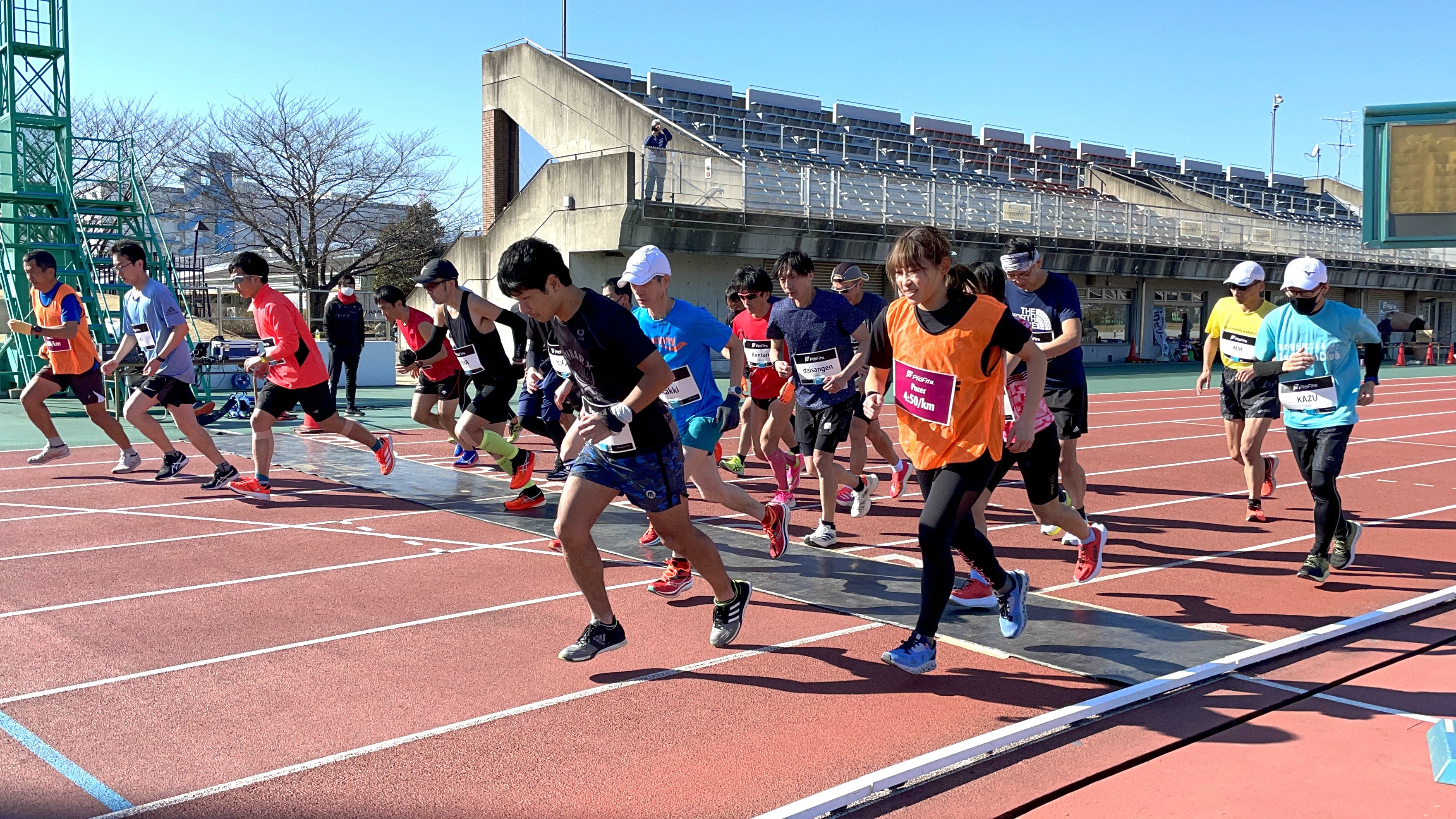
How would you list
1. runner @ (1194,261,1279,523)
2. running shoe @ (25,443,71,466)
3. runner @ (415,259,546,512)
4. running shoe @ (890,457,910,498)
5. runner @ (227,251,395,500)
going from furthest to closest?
running shoe @ (25,443,71,466) → running shoe @ (890,457,910,498) → runner @ (227,251,395,500) → runner @ (415,259,546,512) → runner @ (1194,261,1279,523)

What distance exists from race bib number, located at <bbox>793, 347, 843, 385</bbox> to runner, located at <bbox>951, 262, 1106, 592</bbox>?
1602 mm

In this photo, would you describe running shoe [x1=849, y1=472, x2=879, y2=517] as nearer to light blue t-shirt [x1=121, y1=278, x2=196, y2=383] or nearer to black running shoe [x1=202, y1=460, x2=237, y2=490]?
black running shoe [x1=202, y1=460, x2=237, y2=490]

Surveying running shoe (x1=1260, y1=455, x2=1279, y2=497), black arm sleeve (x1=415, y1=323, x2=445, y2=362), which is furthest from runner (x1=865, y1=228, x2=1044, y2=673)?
black arm sleeve (x1=415, y1=323, x2=445, y2=362)

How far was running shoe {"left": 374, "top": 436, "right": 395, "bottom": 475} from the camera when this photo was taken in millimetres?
10445

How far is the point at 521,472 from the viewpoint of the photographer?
30.7 feet

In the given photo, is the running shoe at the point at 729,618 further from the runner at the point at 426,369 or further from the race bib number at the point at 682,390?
the runner at the point at 426,369

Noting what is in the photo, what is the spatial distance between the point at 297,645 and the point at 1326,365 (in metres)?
5.94

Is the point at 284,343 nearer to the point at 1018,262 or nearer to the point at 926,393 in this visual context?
the point at 1018,262

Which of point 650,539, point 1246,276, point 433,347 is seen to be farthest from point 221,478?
point 1246,276

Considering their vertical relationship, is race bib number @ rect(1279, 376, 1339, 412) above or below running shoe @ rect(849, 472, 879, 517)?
above

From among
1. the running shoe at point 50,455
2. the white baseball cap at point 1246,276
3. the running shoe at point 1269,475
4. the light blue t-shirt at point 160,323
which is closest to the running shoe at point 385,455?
the light blue t-shirt at point 160,323

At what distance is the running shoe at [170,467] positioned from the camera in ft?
35.1

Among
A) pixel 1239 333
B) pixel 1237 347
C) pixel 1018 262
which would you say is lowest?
pixel 1237 347

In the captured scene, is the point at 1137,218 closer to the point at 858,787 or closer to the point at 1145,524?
the point at 1145,524
